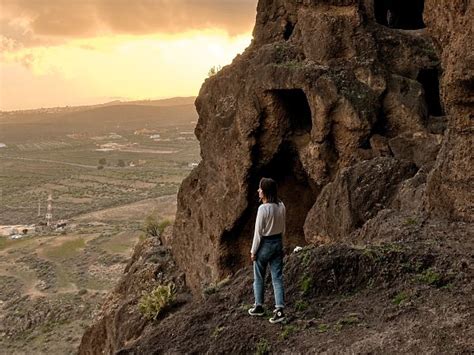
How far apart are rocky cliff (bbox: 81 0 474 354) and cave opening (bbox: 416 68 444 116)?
0.27ft

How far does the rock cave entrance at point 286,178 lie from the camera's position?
19594mm

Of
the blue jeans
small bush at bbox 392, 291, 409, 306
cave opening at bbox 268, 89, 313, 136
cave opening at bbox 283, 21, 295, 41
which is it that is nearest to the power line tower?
cave opening at bbox 283, 21, 295, 41

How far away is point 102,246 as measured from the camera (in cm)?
6819

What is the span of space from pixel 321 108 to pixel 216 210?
6.09 metres

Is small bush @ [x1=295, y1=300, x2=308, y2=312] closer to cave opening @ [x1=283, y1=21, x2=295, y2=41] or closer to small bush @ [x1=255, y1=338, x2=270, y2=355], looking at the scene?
small bush @ [x1=255, y1=338, x2=270, y2=355]

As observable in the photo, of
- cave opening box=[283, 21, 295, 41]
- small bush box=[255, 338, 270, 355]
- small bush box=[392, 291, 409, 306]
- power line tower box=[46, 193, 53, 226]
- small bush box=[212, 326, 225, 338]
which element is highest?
cave opening box=[283, 21, 295, 41]

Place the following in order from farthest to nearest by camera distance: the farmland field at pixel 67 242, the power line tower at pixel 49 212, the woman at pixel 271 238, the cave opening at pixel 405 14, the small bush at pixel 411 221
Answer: the power line tower at pixel 49 212 < the farmland field at pixel 67 242 < the cave opening at pixel 405 14 < the small bush at pixel 411 221 < the woman at pixel 271 238

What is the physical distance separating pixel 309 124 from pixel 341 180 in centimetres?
492

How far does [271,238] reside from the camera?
29.5ft

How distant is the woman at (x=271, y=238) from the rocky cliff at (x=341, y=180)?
1.79 feet

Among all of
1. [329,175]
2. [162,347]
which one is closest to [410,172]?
[329,175]

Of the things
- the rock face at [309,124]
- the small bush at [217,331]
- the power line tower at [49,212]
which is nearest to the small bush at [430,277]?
the small bush at [217,331]

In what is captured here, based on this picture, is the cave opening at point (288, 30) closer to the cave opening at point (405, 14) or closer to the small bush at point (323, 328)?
the cave opening at point (405, 14)

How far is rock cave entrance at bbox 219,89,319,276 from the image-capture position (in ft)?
64.3
